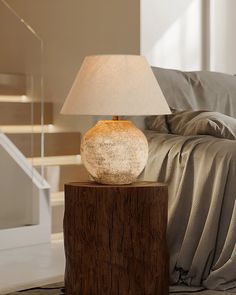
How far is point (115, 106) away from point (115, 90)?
7 centimetres

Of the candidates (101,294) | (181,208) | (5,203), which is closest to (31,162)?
(5,203)

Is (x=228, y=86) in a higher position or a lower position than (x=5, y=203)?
higher

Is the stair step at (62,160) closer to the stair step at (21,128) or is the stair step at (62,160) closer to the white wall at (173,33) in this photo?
the stair step at (21,128)

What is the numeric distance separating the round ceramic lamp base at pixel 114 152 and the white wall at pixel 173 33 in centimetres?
177

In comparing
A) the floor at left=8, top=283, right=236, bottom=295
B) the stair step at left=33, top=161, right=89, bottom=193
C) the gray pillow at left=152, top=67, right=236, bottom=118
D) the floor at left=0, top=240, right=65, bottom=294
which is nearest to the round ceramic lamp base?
the floor at left=8, top=283, right=236, bottom=295

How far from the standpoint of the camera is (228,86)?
4.62 meters

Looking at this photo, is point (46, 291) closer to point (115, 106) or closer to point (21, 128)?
point (115, 106)

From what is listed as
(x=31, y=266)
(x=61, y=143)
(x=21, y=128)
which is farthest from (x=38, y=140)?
(x=31, y=266)

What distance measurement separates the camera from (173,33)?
5.18 metres

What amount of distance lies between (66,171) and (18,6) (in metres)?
1.41

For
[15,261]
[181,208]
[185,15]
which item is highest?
[185,15]

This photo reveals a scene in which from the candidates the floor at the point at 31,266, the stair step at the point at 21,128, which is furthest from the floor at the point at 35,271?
the stair step at the point at 21,128

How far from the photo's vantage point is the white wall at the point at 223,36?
550 cm

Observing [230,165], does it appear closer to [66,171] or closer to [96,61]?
[96,61]
